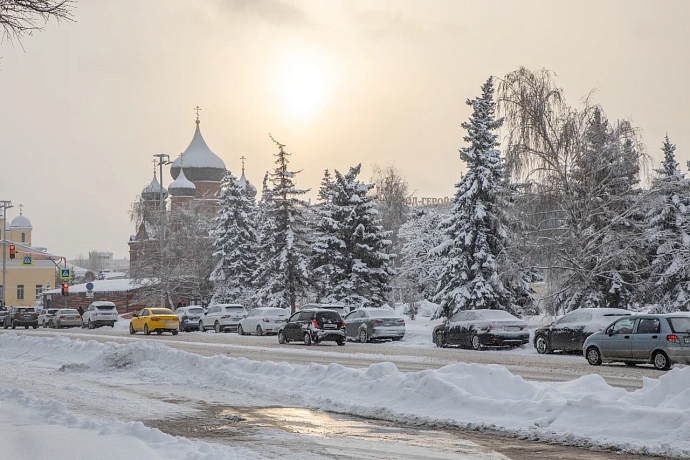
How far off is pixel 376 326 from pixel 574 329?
10.5 m

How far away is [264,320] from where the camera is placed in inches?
1651

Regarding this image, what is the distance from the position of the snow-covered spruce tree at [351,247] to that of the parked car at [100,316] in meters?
16.9

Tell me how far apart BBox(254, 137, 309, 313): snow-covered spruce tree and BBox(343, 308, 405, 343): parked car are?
16165 millimetres

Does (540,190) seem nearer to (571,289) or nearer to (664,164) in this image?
(571,289)

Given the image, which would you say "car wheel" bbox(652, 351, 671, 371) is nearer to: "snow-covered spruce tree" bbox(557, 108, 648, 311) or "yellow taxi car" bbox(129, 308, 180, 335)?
"snow-covered spruce tree" bbox(557, 108, 648, 311)

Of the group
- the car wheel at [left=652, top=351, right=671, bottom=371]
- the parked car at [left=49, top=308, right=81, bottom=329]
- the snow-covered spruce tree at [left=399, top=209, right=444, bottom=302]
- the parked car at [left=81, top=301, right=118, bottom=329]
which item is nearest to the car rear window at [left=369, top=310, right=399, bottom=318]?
the car wheel at [left=652, top=351, right=671, bottom=371]

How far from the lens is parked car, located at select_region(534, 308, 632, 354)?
25281 mm

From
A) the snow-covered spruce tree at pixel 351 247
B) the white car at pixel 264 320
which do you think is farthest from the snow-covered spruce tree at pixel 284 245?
the white car at pixel 264 320

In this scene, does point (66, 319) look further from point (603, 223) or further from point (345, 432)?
point (345, 432)

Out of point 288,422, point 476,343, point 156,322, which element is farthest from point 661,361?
point 156,322

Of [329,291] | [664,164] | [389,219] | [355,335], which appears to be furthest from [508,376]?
[389,219]

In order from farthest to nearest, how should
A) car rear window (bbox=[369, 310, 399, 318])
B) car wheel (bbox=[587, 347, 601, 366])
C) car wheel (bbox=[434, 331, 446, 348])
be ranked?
car rear window (bbox=[369, 310, 399, 318]), car wheel (bbox=[434, 331, 446, 348]), car wheel (bbox=[587, 347, 601, 366])

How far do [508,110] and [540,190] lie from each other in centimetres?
434

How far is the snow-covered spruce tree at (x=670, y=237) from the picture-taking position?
1526 inches
